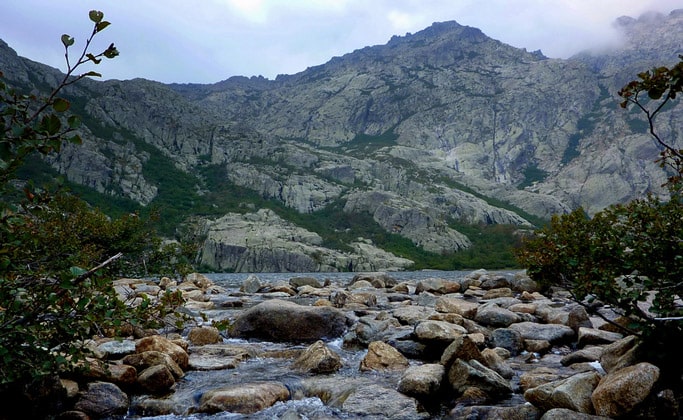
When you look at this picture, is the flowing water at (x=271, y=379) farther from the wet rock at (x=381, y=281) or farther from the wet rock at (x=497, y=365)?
the wet rock at (x=381, y=281)

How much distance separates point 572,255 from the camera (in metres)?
9.53

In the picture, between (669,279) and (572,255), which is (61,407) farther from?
(669,279)

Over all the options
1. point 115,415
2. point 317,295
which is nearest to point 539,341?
point 115,415

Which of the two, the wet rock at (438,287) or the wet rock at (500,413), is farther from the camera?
the wet rock at (438,287)

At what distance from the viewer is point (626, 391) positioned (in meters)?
7.43

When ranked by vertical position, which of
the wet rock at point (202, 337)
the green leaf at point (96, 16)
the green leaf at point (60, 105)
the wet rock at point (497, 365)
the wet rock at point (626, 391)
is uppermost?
the green leaf at point (96, 16)

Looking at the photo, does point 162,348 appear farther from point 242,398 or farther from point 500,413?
point 500,413

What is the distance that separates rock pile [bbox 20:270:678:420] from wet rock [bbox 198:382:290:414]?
0.02 m

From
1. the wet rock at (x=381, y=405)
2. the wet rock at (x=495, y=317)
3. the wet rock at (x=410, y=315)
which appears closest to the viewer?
the wet rock at (x=381, y=405)

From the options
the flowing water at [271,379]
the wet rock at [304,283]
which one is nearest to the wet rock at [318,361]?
the flowing water at [271,379]

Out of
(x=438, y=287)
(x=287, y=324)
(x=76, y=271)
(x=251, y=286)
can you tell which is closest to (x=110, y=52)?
(x=76, y=271)

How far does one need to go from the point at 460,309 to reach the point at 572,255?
1179 centimetres

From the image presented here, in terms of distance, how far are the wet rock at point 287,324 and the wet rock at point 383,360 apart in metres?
4.74

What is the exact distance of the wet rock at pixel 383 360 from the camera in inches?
492
